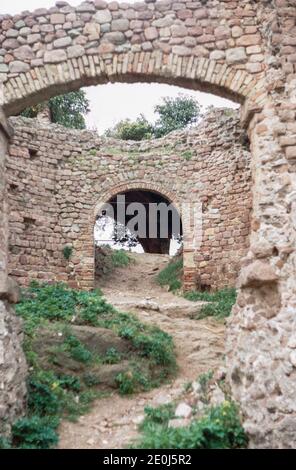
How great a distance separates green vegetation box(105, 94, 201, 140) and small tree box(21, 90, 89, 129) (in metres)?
1.77

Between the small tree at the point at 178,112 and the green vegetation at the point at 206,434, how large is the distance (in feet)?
56.0

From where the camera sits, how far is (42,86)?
15.9 feet

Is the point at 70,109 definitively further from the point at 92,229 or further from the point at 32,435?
the point at 32,435

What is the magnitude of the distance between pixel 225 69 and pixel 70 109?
14.2 metres

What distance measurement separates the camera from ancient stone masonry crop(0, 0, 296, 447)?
4.05 meters

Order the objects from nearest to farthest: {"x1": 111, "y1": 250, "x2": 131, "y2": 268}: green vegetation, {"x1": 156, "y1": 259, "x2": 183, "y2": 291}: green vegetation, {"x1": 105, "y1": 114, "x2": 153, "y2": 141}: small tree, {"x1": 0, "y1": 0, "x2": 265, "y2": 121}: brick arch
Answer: {"x1": 0, "y1": 0, "x2": 265, "y2": 121}: brick arch → {"x1": 156, "y1": 259, "x2": 183, "y2": 291}: green vegetation → {"x1": 111, "y1": 250, "x2": 131, "y2": 268}: green vegetation → {"x1": 105, "y1": 114, "x2": 153, "y2": 141}: small tree

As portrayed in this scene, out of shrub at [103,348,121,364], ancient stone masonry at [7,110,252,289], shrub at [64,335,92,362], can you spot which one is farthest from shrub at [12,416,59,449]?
ancient stone masonry at [7,110,252,289]

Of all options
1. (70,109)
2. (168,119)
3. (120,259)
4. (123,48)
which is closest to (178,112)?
(168,119)

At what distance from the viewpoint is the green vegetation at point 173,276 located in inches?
466

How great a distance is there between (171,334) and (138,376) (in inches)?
72.3

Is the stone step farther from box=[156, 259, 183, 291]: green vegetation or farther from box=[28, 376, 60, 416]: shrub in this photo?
box=[28, 376, 60, 416]: shrub
